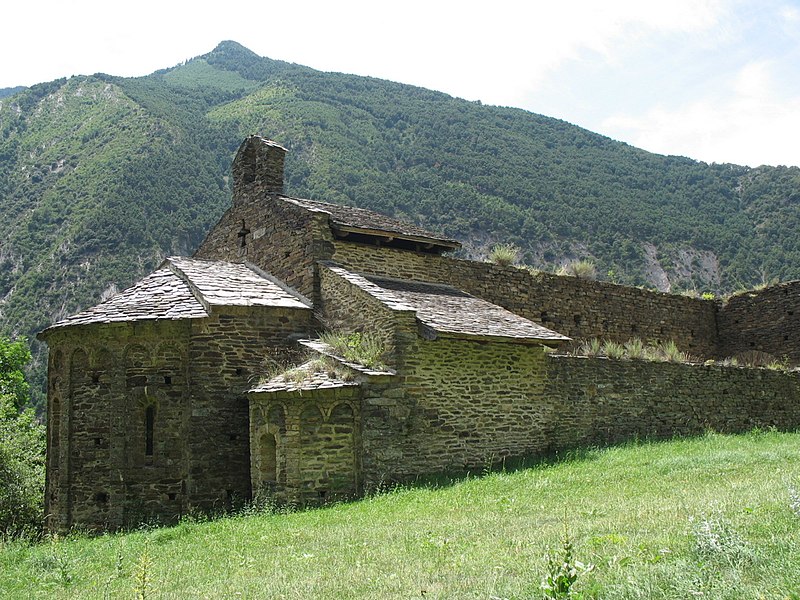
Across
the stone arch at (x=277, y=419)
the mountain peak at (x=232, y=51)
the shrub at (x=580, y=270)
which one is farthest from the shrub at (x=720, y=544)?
the mountain peak at (x=232, y=51)

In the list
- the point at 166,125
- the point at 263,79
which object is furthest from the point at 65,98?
the point at 263,79

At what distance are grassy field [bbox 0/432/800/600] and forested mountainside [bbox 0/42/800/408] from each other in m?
30.8

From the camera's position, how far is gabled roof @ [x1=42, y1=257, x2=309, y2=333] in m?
13.7

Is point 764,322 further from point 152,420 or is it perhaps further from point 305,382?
point 152,420

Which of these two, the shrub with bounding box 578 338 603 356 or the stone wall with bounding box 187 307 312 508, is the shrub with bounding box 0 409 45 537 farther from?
the shrub with bounding box 578 338 603 356

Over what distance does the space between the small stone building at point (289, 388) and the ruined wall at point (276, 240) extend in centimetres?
6

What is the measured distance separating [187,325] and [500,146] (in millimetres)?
53800

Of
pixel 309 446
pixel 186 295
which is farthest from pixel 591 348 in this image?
pixel 186 295

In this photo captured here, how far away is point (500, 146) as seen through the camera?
6450 cm

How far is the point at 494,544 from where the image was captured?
8.02m

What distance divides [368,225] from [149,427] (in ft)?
19.1

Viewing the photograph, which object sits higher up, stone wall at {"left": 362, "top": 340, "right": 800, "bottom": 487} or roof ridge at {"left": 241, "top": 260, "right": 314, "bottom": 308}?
roof ridge at {"left": 241, "top": 260, "right": 314, "bottom": 308}

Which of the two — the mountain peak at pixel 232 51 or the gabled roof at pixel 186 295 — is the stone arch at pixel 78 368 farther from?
the mountain peak at pixel 232 51

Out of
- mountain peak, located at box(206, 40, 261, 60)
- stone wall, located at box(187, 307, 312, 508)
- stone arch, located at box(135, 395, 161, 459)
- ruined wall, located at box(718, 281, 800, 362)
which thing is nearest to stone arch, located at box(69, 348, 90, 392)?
stone arch, located at box(135, 395, 161, 459)
